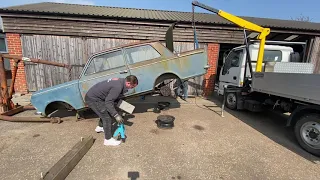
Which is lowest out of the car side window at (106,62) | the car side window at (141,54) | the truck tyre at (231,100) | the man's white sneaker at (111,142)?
the man's white sneaker at (111,142)

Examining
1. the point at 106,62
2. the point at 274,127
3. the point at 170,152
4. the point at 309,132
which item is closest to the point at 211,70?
the point at 274,127

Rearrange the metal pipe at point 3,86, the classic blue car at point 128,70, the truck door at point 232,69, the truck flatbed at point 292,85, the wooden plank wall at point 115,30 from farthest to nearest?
the wooden plank wall at point 115,30, the truck door at point 232,69, the metal pipe at point 3,86, the classic blue car at point 128,70, the truck flatbed at point 292,85

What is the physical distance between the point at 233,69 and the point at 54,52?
7.40 m

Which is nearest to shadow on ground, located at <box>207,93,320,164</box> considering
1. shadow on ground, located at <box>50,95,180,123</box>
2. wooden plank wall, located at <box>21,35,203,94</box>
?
shadow on ground, located at <box>50,95,180,123</box>

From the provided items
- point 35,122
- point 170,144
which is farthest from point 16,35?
point 170,144

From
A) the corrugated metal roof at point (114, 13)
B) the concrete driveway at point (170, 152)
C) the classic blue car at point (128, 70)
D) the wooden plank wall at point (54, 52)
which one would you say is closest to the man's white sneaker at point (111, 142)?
the concrete driveway at point (170, 152)

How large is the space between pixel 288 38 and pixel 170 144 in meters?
10.6

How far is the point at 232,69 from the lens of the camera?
19.1 ft

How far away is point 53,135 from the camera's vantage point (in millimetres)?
3812

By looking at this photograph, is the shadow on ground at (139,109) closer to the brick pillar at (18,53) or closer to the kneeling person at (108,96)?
the kneeling person at (108,96)

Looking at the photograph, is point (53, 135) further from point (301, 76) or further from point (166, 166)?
point (301, 76)

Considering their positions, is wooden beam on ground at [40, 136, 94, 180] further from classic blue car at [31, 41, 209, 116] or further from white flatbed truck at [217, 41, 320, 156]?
white flatbed truck at [217, 41, 320, 156]

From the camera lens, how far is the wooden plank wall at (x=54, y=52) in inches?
270

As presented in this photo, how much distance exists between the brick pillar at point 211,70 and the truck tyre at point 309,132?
472 cm
